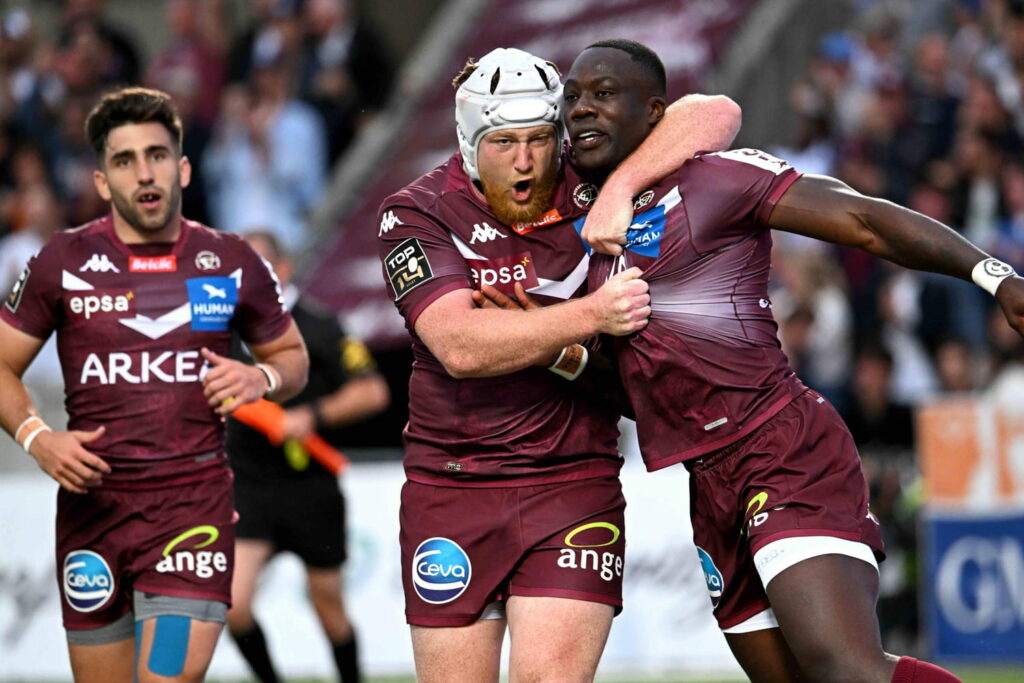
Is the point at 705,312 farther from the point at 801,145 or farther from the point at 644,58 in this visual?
the point at 801,145

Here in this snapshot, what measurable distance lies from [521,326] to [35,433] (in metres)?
2.44

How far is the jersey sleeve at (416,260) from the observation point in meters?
6.23

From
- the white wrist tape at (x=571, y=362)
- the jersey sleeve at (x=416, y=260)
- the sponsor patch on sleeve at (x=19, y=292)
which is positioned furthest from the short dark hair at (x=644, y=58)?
the sponsor patch on sleeve at (x=19, y=292)

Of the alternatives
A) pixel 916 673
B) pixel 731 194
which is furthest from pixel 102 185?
pixel 916 673

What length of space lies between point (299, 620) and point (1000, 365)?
5.63 metres

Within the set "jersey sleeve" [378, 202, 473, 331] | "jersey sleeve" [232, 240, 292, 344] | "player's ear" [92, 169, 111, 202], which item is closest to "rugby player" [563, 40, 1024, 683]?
"jersey sleeve" [378, 202, 473, 331]

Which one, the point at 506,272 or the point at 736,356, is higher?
the point at 506,272

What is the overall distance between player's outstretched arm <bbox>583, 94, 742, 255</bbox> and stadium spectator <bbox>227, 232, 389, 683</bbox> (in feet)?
13.8

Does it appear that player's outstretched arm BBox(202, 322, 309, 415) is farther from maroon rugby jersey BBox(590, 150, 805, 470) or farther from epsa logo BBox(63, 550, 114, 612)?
maroon rugby jersey BBox(590, 150, 805, 470)

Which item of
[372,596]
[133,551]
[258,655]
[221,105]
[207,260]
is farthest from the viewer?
[221,105]

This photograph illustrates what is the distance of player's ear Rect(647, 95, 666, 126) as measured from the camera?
6.31 metres

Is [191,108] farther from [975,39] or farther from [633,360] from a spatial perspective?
[633,360]

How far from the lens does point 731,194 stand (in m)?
6.07

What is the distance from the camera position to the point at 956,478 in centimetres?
1243
